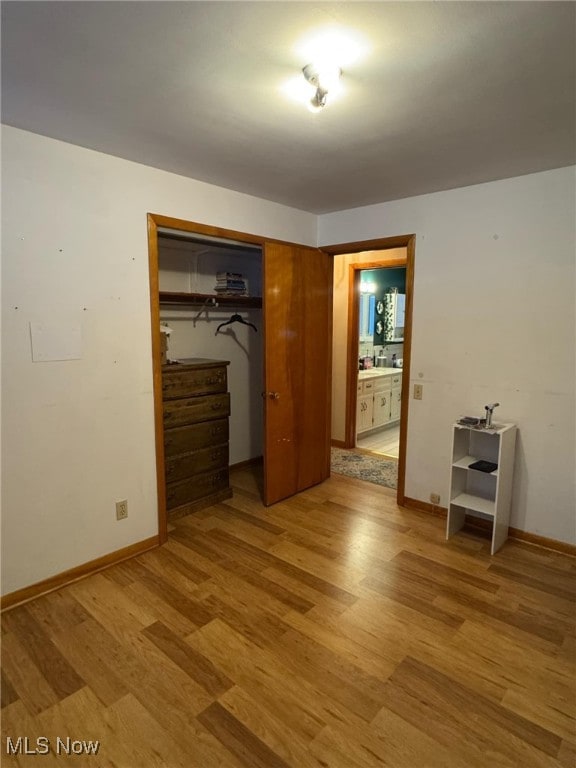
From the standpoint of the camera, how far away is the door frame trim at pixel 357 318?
10.9 feet

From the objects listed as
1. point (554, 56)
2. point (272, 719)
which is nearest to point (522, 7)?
point (554, 56)

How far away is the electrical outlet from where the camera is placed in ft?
8.71

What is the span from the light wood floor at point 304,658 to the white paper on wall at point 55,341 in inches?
52.1

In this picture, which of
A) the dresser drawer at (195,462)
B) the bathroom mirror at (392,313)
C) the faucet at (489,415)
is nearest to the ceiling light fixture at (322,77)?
the faucet at (489,415)

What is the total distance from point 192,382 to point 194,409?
22cm

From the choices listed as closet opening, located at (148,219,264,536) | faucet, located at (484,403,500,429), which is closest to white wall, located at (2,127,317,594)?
closet opening, located at (148,219,264,536)

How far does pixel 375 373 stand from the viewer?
561 cm

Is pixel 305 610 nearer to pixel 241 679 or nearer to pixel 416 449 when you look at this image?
pixel 241 679

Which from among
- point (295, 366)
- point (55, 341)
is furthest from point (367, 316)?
point (55, 341)

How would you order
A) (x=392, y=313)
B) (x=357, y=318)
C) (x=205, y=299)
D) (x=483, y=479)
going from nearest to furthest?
(x=483, y=479) → (x=205, y=299) → (x=357, y=318) → (x=392, y=313)

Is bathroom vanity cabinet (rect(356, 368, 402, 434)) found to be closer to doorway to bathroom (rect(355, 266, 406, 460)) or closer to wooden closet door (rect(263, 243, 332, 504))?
doorway to bathroom (rect(355, 266, 406, 460))

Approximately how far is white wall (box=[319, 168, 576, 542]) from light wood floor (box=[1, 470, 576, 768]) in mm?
553

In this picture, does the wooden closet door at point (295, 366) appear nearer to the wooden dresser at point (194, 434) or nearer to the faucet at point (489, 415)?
the wooden dresser at point (194, 434)

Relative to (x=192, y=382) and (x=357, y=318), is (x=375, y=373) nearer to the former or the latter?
(x=357, y=318)
